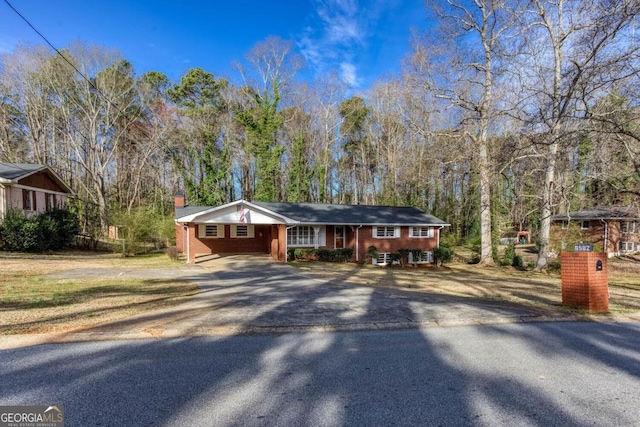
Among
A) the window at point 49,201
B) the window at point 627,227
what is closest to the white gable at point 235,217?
the window at point 49,201

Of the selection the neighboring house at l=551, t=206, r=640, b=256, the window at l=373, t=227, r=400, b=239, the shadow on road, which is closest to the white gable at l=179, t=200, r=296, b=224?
the window at l=373, t=227, r=400, b=239

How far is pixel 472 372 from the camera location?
384 centimetres

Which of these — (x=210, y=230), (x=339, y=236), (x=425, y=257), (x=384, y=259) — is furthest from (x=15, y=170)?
(x=425, y=257)

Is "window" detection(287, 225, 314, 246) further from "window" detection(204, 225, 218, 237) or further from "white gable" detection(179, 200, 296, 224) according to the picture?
"window" detection(204, 225, 218, 237)

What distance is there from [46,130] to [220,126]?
1570 cm

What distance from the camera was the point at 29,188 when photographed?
2102cm

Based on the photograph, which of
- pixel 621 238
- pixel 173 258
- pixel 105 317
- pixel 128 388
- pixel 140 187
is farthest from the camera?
pixel 140 187

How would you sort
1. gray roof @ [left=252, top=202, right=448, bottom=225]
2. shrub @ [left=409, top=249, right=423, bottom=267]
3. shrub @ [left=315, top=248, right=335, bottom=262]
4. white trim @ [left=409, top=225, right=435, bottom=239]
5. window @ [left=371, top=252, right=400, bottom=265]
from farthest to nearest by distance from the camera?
white trim @ [left=409, top=225, right=435, bottom=239] → shrub @ [left=409, top=249, right=423, bottom=267] → window @ [left=371, top=252, right=400, bottom=265] → gray roof @ [left=252, top=202, right=448, bottom=225] → shrub @ [left=315, top=248, right=335, bottom=262]

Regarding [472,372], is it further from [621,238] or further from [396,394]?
[621,238]

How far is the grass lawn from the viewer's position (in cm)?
539

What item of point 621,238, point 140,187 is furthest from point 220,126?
point 621,238

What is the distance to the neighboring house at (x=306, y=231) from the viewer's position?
19.8 meters

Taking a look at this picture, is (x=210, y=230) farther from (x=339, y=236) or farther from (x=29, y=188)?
(x=29, y=188)

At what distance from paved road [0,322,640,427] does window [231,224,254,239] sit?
1827 centimetres
